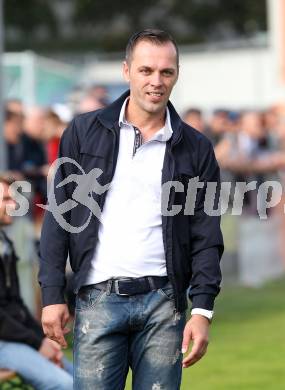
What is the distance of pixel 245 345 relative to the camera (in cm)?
1096

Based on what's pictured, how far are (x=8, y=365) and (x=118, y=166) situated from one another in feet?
8.15

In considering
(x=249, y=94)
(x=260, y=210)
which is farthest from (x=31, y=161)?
(x=249, y=94)

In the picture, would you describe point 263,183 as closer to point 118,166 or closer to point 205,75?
point 205,75

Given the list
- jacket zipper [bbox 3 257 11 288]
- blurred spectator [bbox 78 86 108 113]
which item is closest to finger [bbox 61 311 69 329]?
jacket zipper [bbox 3 257 11 288]

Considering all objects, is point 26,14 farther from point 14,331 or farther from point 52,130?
point 14,331

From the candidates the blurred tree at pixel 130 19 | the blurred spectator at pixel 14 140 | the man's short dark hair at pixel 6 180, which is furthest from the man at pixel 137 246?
the blurred tree at pixel 130 19

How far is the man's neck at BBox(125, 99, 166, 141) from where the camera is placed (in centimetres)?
516

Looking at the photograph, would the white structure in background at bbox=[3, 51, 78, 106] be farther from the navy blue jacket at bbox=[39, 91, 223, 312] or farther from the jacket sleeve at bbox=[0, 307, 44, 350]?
the navy blue jacket at bbox=[39, 91, 223, 312]

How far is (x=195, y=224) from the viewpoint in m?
5.16

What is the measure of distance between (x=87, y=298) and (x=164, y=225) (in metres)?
0.46

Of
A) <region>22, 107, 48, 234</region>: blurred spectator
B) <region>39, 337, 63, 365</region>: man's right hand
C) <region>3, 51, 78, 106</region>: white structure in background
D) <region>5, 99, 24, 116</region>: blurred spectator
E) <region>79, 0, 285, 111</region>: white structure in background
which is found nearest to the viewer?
<region>39, 337, 63, 365</region>: man's right hand

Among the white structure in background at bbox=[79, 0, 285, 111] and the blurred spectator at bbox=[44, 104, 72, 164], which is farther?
the white structure in background at bbox=[79, 0, 285, 111]

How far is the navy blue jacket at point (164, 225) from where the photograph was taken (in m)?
5.07

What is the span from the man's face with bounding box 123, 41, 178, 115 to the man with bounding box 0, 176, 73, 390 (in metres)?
2.35
